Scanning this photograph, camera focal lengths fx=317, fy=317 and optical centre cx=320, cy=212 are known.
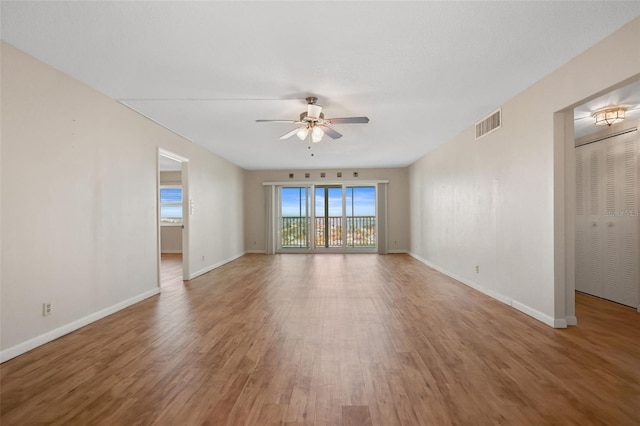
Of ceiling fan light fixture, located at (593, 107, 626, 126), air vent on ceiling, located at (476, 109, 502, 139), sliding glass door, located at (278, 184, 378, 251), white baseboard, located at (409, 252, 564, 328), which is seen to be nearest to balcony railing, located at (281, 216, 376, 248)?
sliding glass door, located at (278, 184, 378, 251)

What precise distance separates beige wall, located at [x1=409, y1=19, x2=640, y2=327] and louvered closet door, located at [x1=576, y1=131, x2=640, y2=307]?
1430mm

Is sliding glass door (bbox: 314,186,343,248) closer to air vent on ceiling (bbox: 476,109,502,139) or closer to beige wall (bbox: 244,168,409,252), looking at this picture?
beige wall (bbox: 244,168,409,252)

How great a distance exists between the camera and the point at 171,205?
9.34m

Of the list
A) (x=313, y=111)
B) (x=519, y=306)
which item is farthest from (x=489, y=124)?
(x=313, y=111)

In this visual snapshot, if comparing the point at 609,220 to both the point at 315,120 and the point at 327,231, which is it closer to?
the point at 315,120

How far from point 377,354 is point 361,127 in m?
3.42

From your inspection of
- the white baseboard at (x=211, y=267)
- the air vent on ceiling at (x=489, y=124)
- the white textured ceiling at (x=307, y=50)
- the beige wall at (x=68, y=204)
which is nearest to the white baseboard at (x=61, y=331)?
the beige wall at (x=68, y=204)

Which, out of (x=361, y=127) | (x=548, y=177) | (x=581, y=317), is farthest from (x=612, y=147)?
(x=361, y=127)

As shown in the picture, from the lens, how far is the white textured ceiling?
2107mm

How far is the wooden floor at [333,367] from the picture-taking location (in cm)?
175

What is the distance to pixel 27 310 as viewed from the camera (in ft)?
8.46

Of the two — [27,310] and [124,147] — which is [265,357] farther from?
[124,147]

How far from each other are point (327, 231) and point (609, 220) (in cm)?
631

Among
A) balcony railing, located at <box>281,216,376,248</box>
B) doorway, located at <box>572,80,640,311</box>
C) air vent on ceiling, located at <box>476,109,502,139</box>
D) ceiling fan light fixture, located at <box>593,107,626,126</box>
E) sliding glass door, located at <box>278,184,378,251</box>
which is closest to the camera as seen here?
ceiling fan light fixture, located at <box>593,107,626,126</box>
